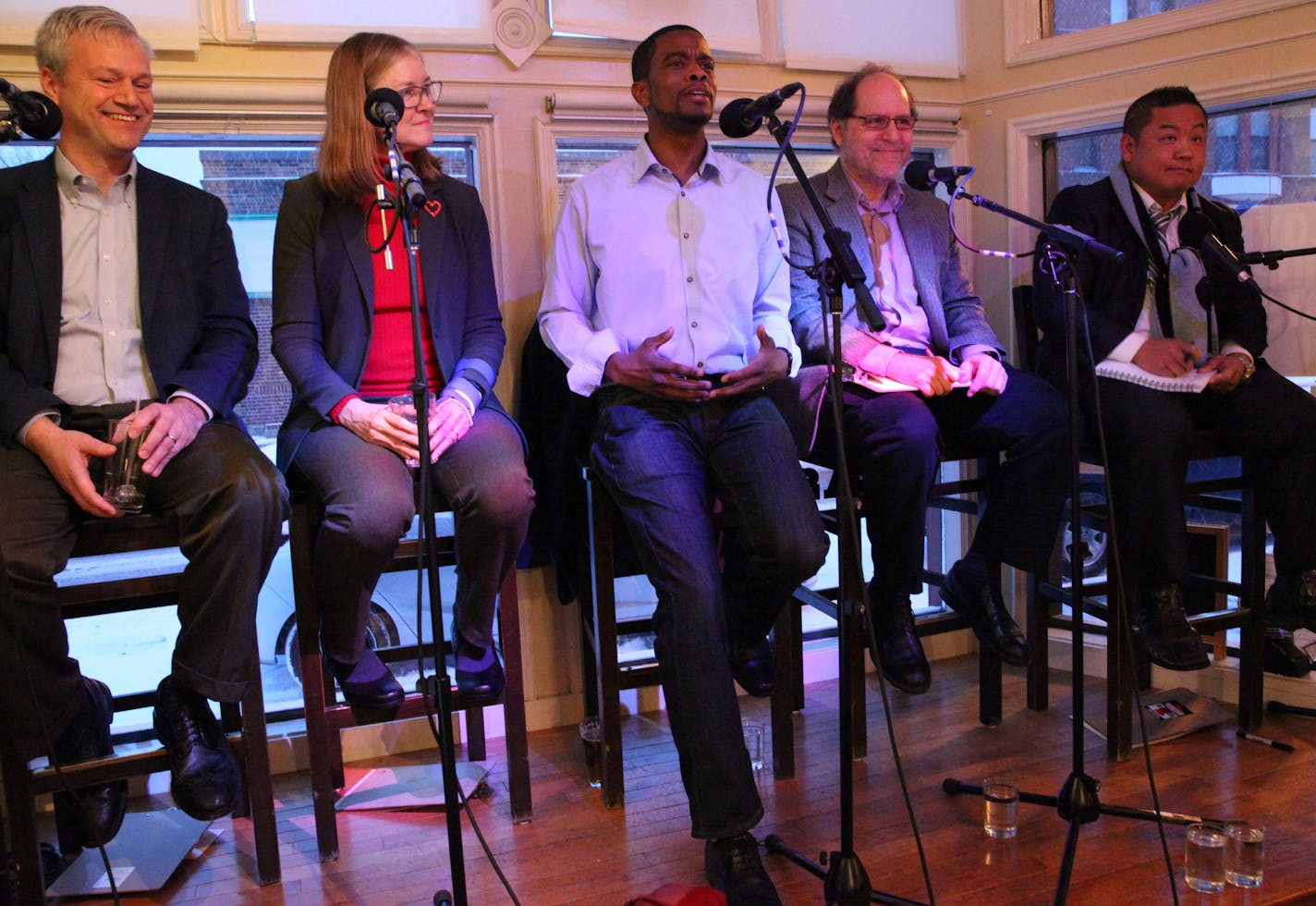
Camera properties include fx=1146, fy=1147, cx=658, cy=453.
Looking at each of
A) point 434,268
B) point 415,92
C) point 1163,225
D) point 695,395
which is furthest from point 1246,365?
point 415,92

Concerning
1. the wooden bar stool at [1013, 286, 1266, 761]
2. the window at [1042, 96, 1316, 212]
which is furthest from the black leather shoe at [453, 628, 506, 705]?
the window at [1042, 96, 1316, 212]

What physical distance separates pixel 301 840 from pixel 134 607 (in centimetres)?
65

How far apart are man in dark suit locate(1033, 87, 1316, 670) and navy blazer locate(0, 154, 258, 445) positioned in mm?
2045

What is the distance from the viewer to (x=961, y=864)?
2379 mm

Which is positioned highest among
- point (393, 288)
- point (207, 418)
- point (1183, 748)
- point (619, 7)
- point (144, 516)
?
point (619, 7)

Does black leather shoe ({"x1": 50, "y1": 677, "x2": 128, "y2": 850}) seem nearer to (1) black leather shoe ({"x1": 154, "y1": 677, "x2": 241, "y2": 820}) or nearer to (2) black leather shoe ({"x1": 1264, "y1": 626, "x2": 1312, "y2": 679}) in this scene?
(1) black leather shoe ({"x1": 154, "y1": 677, "x2": 241, "y2": 820})

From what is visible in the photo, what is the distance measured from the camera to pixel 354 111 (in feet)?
8.52

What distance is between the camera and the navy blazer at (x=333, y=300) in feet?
A: 8.37

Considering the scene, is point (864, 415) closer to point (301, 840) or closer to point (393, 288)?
point (393, 288)

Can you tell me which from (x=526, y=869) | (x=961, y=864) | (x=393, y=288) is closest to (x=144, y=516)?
(x=393, y=288)

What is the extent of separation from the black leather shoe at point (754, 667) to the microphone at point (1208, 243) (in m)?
1.38

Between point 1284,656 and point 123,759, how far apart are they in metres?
2.96

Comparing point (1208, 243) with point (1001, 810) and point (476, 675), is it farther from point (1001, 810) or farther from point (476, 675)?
point (476, 675)

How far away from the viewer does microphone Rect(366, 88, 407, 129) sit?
6.17ft
